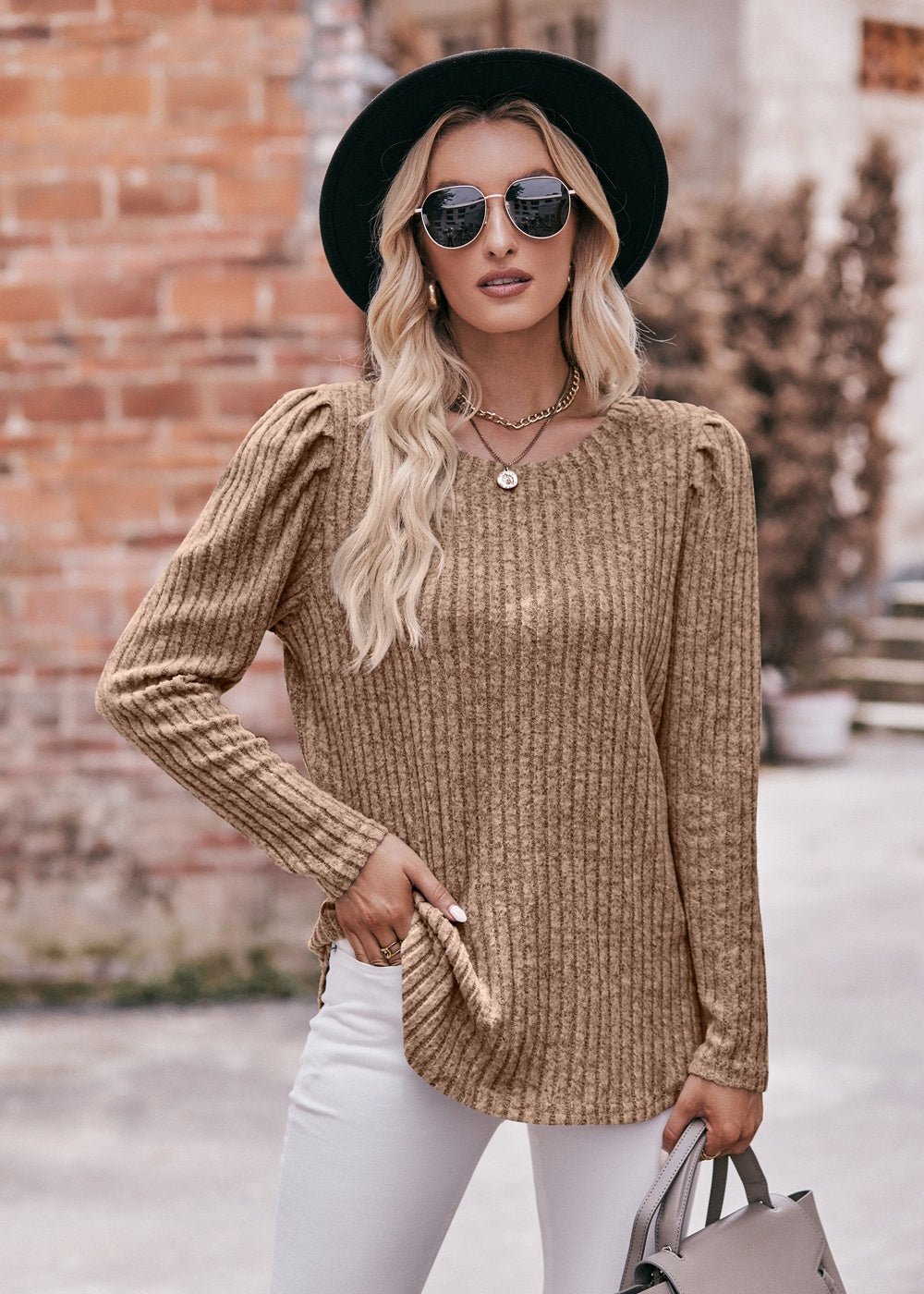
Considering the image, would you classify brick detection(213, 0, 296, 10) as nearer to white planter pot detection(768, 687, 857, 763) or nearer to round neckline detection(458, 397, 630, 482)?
round neckline detection(458, 397, 630, 482)

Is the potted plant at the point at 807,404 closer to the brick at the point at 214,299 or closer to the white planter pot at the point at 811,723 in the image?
the white planter pot at the point at 811,723

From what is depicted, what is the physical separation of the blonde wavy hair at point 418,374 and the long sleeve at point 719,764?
241 millimetres

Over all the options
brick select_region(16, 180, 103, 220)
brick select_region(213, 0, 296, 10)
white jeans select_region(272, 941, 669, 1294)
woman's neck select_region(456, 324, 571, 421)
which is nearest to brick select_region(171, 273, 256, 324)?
brick select_region(16, 180, 103, 220)

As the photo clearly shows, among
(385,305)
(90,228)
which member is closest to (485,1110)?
(385,305)

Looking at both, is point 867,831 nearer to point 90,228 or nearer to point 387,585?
point 90,228

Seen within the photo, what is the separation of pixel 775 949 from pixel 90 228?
3410 millimetres

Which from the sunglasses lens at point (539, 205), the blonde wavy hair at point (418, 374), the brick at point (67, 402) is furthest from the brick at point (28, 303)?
the sunglasses lens at point (539, 205)

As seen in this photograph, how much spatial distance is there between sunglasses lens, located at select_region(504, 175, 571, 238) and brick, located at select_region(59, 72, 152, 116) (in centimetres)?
286

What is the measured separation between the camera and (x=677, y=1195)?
5.34ft

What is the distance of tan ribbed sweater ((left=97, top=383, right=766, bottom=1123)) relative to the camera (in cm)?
170

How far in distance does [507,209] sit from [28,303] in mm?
2955

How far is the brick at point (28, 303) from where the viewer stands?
433cm

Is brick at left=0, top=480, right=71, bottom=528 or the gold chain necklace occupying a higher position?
the gold chain necklace

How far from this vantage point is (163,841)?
14.6 ft
